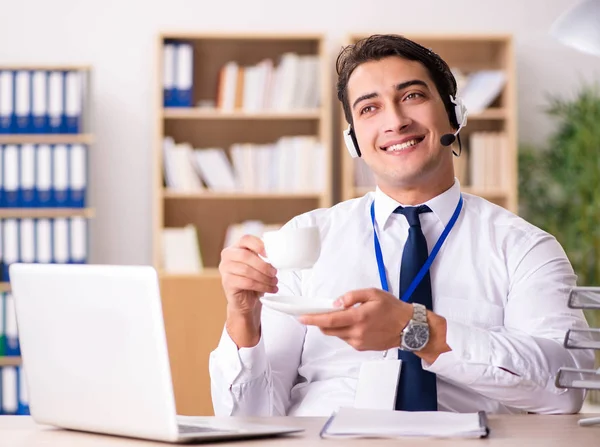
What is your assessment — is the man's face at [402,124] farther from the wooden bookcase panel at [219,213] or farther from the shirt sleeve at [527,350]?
the wooden bookcase panel at [219,213]

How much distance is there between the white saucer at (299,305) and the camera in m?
1.23

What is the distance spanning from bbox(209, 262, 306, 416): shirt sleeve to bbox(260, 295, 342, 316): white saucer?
0.34 meters

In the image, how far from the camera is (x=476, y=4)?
478 centimetres

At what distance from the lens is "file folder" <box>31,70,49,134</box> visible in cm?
427

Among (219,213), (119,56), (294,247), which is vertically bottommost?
(219,213)

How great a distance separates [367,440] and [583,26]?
0.79 m

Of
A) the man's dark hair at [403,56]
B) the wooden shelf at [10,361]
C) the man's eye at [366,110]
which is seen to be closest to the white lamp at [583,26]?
the man's dark hair at [403,56]

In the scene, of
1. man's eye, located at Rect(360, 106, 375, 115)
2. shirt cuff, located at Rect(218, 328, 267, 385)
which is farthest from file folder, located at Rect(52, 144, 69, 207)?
shirt cuff, located at Rect(218, 328, 267, 385)

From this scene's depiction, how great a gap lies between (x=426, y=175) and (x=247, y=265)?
23.0 inches

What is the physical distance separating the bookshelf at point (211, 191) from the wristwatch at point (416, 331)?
2.77 m

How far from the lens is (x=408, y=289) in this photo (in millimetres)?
1747

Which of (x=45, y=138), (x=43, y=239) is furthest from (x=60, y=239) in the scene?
(x=45, y=138)

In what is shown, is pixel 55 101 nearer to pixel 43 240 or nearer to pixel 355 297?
pixel 43 240

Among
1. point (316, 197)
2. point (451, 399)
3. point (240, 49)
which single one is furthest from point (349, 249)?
point (240, 49)
